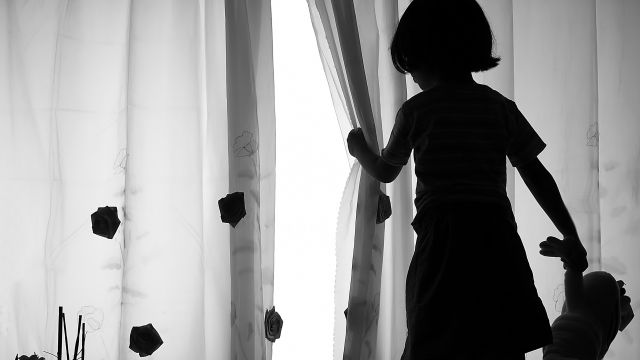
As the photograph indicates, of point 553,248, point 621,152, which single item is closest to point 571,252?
point 553,248

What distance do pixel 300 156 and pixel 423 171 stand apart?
548mm

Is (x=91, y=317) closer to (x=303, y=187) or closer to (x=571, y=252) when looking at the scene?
(x=303, y=187)

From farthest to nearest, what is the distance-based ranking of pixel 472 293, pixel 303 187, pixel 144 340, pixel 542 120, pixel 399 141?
pixel 542 120
pixel 303 187
pixel 144 340
pixel 399 141
pixel 472 293

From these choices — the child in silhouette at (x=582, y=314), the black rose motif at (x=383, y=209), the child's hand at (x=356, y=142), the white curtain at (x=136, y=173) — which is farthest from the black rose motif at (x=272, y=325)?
the child in silhouette at (x=582, y=314)

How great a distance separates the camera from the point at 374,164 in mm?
1116

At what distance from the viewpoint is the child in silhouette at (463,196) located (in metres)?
0.95

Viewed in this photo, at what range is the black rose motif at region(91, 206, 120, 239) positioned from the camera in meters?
1.34

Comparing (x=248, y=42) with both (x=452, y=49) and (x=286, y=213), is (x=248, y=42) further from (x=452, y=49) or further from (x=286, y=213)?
(x=452, y=49)

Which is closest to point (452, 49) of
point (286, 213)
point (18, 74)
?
point (286, 213)

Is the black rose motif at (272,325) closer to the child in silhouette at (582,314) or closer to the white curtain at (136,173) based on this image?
the white curtain at (136,173)

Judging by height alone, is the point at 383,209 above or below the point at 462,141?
below

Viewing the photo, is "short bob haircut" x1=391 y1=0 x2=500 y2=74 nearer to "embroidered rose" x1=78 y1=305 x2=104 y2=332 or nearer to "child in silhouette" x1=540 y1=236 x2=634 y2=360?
"child in silhouette" x1=540 y1=236 x2=634 y2=360

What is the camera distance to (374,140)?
138 cm

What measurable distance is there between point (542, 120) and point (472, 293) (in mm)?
838
